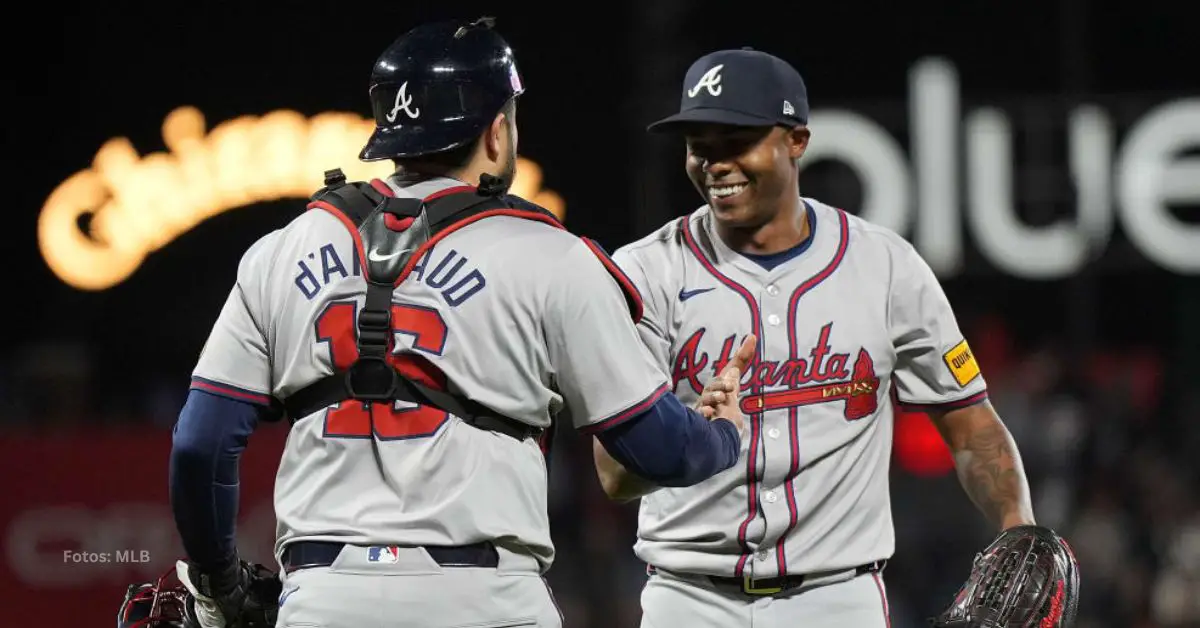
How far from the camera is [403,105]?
2.49m

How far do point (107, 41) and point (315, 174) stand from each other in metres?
2.30

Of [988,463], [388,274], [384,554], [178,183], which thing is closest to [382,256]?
[388,274]

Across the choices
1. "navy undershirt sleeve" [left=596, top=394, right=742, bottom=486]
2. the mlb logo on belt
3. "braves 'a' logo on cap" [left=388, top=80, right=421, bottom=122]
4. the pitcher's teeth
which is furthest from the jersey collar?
the mlb logo on belt

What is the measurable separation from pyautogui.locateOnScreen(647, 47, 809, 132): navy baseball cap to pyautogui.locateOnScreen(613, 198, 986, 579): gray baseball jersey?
273 millimetres

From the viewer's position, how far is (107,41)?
10.8 meters

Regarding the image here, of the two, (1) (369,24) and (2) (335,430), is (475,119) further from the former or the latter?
(1) (369,24)

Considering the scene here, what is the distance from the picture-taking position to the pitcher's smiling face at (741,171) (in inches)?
128

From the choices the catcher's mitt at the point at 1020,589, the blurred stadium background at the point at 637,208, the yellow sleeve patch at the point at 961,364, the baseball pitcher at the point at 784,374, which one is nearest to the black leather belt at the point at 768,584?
the baseball pitcher at the point at 784,374

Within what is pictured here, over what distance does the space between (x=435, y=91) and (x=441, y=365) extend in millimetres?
463

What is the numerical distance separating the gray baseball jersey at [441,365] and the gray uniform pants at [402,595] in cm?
4

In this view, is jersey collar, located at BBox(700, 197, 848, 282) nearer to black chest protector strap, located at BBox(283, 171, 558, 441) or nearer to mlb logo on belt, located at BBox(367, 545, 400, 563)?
black chest protector strap, located at BBox(283, 171, 558, 441)

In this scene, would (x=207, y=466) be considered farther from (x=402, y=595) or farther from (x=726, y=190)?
(x=726, y=190)

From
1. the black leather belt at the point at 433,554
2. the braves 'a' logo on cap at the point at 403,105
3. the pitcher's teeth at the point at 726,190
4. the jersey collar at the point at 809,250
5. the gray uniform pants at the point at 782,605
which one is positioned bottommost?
the gray uniform pants at the point at 782,605

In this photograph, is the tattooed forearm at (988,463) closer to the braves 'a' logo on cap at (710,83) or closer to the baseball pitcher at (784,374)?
the baseball pitcher at (784,374)
